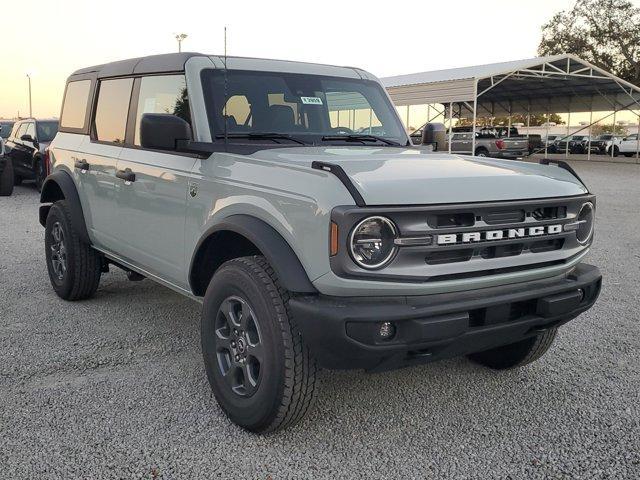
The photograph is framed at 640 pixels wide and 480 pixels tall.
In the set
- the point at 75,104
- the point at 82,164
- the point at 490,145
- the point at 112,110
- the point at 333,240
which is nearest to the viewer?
the point at 333,240

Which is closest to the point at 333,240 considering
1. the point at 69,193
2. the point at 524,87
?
the point at 69,193

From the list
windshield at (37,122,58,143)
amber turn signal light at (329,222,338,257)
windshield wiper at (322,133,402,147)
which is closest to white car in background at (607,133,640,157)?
windshield at (37,122,58,143)

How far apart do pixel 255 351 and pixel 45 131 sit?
13133mm

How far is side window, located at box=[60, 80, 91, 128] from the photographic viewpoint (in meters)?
5.25

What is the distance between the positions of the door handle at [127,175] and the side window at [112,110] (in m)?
0.33

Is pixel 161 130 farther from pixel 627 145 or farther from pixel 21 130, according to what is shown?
pixel 627 145

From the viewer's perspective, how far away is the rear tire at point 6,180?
539 inches

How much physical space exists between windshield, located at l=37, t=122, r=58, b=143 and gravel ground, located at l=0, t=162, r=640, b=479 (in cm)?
1031

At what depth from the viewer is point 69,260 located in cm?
516

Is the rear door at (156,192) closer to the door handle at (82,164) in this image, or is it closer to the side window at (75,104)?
the door handle at (82,164)

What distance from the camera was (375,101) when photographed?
4566mm

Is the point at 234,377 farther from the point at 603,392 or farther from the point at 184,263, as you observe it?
the point at 603,392

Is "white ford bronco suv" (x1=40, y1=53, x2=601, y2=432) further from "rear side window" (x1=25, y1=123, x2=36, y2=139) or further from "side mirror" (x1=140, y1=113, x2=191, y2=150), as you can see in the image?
"rear side window" (x1=25, y1=123, x2=36, y2=139)

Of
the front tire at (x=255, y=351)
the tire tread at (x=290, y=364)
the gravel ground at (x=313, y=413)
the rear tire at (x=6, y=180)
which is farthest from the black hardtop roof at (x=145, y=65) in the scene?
the rear tire at (x=6, y=180)
